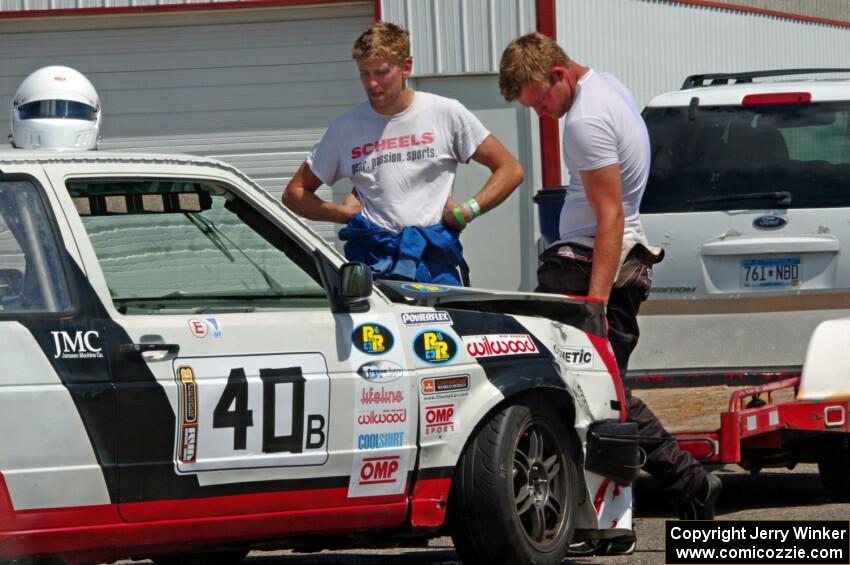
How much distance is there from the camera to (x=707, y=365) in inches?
282

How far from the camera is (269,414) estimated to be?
4961 millimetres

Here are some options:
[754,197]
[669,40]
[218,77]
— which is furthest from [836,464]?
[669,40]

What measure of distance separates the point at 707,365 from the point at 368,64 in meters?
2.11

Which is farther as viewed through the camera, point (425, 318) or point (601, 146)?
point (601, 146)

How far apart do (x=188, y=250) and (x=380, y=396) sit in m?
0.81

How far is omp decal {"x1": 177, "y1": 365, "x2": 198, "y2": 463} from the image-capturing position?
4789 millimetres

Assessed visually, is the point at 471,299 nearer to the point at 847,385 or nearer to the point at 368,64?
the point at 368,64

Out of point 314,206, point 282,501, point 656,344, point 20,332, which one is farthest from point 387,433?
point 656,344

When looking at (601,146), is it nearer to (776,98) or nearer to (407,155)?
(407,155)

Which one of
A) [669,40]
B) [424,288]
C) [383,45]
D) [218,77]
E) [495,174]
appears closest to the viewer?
[424,288]

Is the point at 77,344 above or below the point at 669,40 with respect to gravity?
below

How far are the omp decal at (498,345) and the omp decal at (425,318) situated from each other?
0.10 meters

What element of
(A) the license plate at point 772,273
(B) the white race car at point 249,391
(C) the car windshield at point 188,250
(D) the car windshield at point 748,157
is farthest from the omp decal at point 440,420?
(D) the car windshield at point 748,157

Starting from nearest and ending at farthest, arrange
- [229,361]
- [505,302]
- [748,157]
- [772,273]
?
[229,361]
[505,302]
[772,273]
[748,157]
